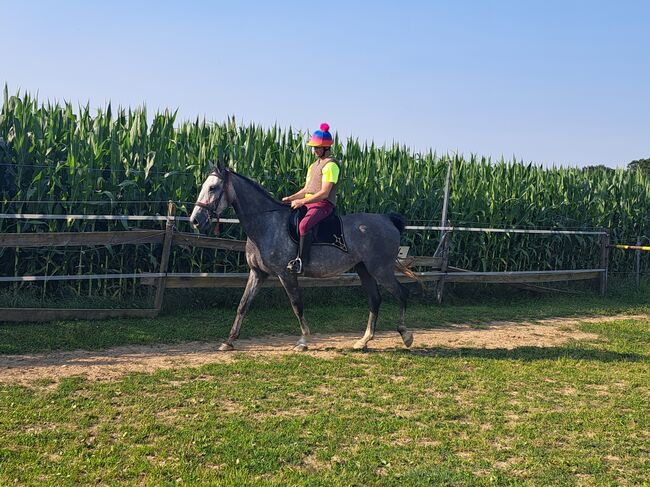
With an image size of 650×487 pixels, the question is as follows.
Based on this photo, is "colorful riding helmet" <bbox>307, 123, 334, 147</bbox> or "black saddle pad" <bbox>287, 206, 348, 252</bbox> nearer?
"colorful riding helmet" <bbox>307, 123, 334, 147</bbox>

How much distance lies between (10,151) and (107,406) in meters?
6.59

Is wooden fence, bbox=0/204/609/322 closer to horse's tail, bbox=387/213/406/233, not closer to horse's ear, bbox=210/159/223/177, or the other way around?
horse's tail, bbox=387/213/406/233

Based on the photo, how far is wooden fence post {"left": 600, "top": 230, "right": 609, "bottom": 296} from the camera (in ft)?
58.0

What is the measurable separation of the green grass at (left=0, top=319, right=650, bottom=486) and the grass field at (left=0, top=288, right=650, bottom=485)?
0.02 m

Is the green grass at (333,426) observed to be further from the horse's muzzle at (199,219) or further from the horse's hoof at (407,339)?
the horse's muzzle at (199,219)

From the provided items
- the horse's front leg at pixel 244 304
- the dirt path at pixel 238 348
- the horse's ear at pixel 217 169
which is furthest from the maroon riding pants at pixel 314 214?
the dirt path at pixel 238 348

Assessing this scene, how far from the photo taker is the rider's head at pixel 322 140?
890 centimetres

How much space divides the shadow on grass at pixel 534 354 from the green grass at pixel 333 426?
0.67 m

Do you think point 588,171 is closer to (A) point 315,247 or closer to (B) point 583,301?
(B) point 583,301

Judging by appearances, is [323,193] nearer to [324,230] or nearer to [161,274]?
[324,230]

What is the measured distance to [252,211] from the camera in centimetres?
Result: 919

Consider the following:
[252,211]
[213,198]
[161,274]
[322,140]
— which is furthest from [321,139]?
[161,274]

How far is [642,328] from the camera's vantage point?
12500 millimetres

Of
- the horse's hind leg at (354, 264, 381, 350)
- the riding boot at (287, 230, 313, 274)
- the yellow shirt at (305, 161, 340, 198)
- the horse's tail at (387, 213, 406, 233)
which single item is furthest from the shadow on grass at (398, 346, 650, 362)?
the yellow shirt at (305, 161, 340, 198)
